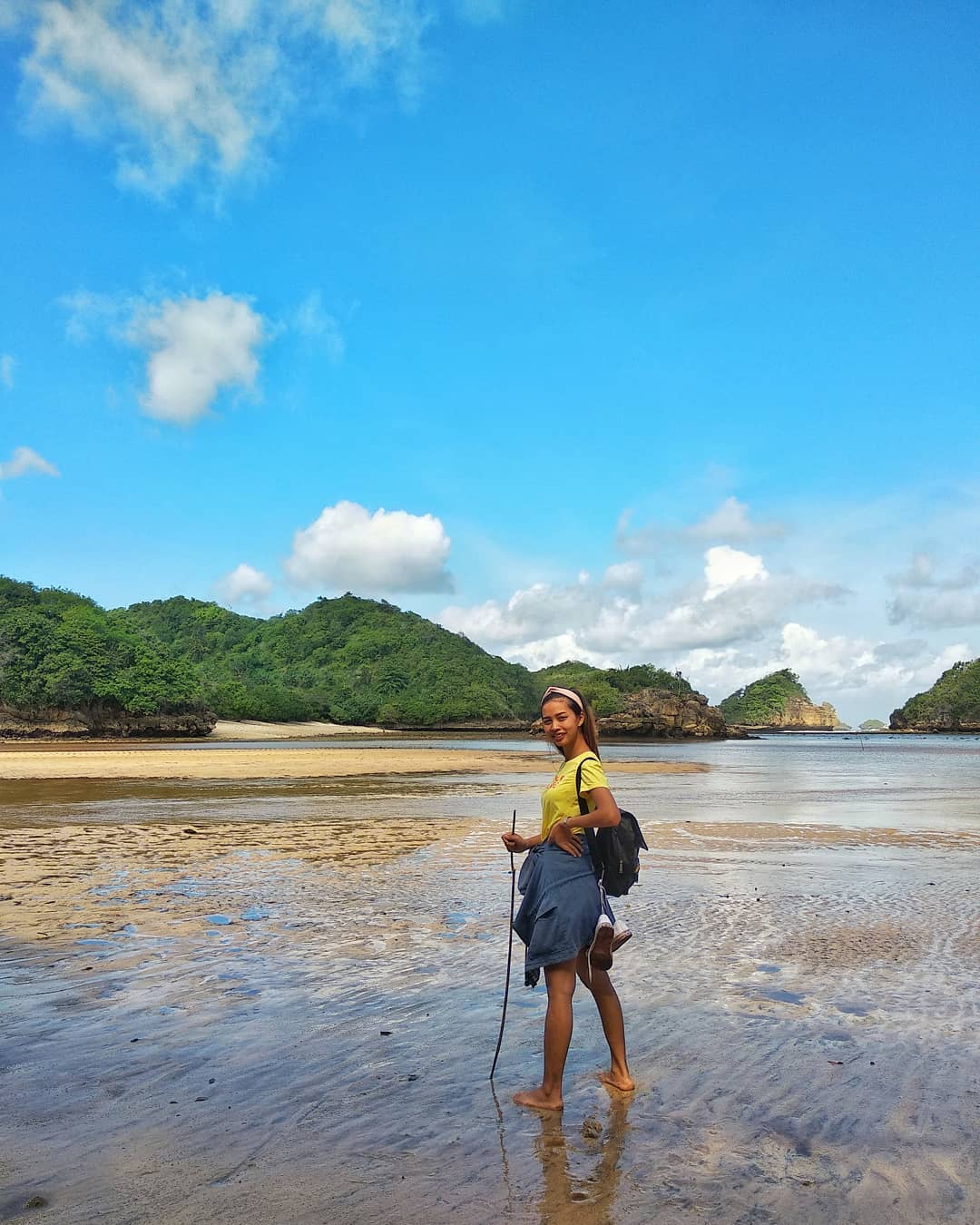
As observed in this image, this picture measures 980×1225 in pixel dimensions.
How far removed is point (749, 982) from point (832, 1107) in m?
2.08

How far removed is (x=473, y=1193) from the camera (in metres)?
3.29

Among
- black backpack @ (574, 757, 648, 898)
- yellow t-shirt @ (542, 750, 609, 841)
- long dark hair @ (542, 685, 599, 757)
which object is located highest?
long dark hair @ (542, 685, 599, 757)

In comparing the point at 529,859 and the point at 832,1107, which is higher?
the point at 529,859

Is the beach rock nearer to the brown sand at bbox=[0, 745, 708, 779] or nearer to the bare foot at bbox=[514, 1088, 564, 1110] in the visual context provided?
the brown sand at bbox=[0, 745, 708, 779]

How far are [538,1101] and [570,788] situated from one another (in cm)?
147

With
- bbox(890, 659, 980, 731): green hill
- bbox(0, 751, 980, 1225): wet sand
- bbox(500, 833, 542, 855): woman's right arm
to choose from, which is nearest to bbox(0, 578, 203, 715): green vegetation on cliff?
bbox(0, 751, 980, 1225): wet sand

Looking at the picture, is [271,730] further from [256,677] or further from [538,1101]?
[538,1101]

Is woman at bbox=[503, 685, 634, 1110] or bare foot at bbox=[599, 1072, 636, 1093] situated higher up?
woman at bbox=[503, 685, 634, 1110]

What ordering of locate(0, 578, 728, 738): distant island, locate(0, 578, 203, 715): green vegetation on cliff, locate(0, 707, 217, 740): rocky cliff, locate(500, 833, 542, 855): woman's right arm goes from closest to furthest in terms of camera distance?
locate(500, 833, 542, 855): woman's right arm, locate(0, 707, 217, 740): rocky cliff, locate(0, 578, 203, 715): green vegetation on cliff, locate(0, 578, 728, 738): distant island

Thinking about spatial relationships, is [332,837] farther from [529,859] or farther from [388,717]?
[388,717]

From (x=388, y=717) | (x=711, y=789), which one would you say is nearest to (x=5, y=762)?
(x=711, y=789)

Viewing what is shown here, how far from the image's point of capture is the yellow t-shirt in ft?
14.1

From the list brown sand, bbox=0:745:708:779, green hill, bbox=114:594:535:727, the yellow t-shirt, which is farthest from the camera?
green hill, bbox=114:594:535:727

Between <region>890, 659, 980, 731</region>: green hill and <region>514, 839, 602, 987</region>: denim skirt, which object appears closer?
<region>514, 839, 602, 987</region>: denim skirt
